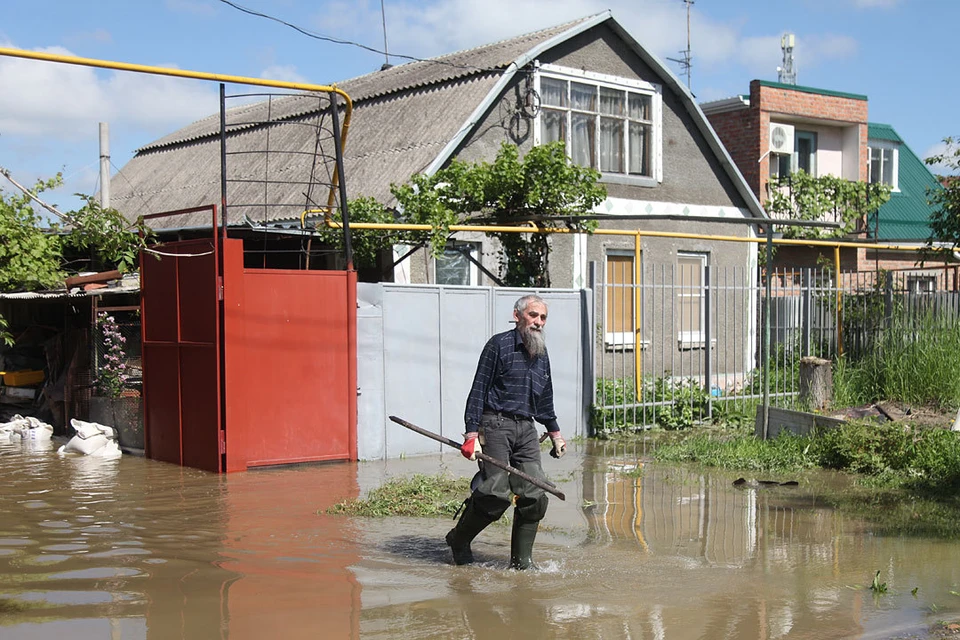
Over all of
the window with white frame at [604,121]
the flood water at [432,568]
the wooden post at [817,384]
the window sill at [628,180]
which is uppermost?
the window with white frame at [604,121]

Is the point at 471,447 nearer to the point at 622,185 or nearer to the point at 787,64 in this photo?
the point at 622,185

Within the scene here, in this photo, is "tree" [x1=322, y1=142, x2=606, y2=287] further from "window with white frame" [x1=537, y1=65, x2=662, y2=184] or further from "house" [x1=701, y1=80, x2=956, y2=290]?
"house" [x1=701, y1=80, x2=956, y2=290]

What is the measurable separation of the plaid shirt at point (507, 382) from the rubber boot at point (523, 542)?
0.72m

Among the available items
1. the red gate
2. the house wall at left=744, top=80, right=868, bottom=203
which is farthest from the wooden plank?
the house wall at left=744, top=80, right=868, bottom=203

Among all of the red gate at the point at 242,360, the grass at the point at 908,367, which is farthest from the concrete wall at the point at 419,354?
the grass at the point at 908,367

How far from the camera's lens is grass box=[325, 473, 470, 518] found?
27.5 ft

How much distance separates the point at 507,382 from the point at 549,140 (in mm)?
10101

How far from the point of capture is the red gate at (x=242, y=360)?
10109 millimetres

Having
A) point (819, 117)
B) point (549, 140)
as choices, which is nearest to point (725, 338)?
point (549, 140)

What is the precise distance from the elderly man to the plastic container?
30.5 ft

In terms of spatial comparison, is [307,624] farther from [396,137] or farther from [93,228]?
[396,137]

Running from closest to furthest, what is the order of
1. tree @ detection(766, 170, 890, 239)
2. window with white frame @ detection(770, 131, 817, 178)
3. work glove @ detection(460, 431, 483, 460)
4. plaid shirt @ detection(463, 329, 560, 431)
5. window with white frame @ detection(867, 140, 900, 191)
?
work glove @ detection(460, 431, 483, 460)
plaid shirt @ detection(463, 329, 560, 431)
tree @ detection(766, 170, 890, 239)
window with white frame @ detection(770, 131, 817, 178)
window with white frame @ detection(867, 140, 900, 191)

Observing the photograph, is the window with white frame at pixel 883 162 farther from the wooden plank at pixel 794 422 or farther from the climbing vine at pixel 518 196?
the wooden plank at pixel 794 422

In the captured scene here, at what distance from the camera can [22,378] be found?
45.3 ft
